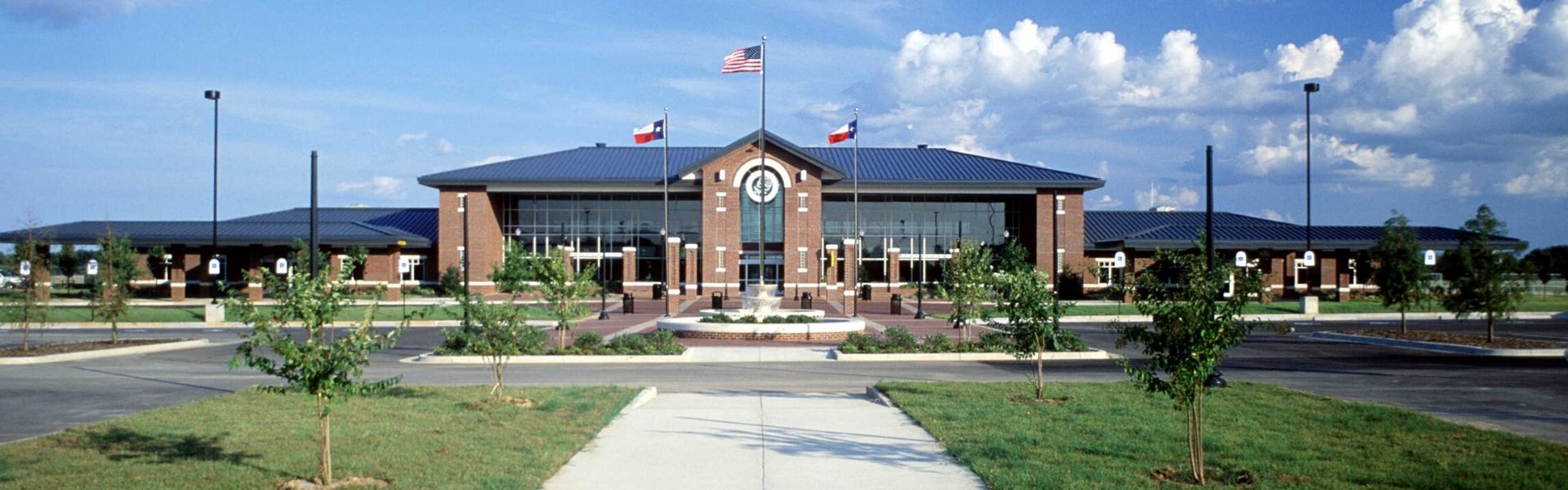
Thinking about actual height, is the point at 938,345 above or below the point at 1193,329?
below

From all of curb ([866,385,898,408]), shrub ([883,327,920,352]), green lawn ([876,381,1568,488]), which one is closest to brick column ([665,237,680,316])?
shrub ([883,327,920,352])

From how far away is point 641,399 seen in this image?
51.5 ft

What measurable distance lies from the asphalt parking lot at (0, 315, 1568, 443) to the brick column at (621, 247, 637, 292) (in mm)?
33040

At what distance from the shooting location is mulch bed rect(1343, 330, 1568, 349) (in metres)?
25.6

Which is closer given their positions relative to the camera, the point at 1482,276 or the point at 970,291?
the point at 970,291

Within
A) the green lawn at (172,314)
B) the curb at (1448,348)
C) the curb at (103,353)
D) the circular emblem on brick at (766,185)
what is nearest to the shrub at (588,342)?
the curb at (103,353)

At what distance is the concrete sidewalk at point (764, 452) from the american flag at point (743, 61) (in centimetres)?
2161

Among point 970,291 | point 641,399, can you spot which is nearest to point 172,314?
point 641,399

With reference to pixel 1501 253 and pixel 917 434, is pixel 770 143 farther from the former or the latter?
pixel 917 434

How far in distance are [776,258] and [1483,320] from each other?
3423 cm

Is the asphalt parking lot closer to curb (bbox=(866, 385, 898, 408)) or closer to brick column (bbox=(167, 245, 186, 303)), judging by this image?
curb (bbox=(866, 385, 898, 408))

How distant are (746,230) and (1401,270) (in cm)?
3537

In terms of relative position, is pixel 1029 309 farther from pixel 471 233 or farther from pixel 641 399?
pixel 471 233

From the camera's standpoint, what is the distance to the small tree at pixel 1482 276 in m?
27.0
